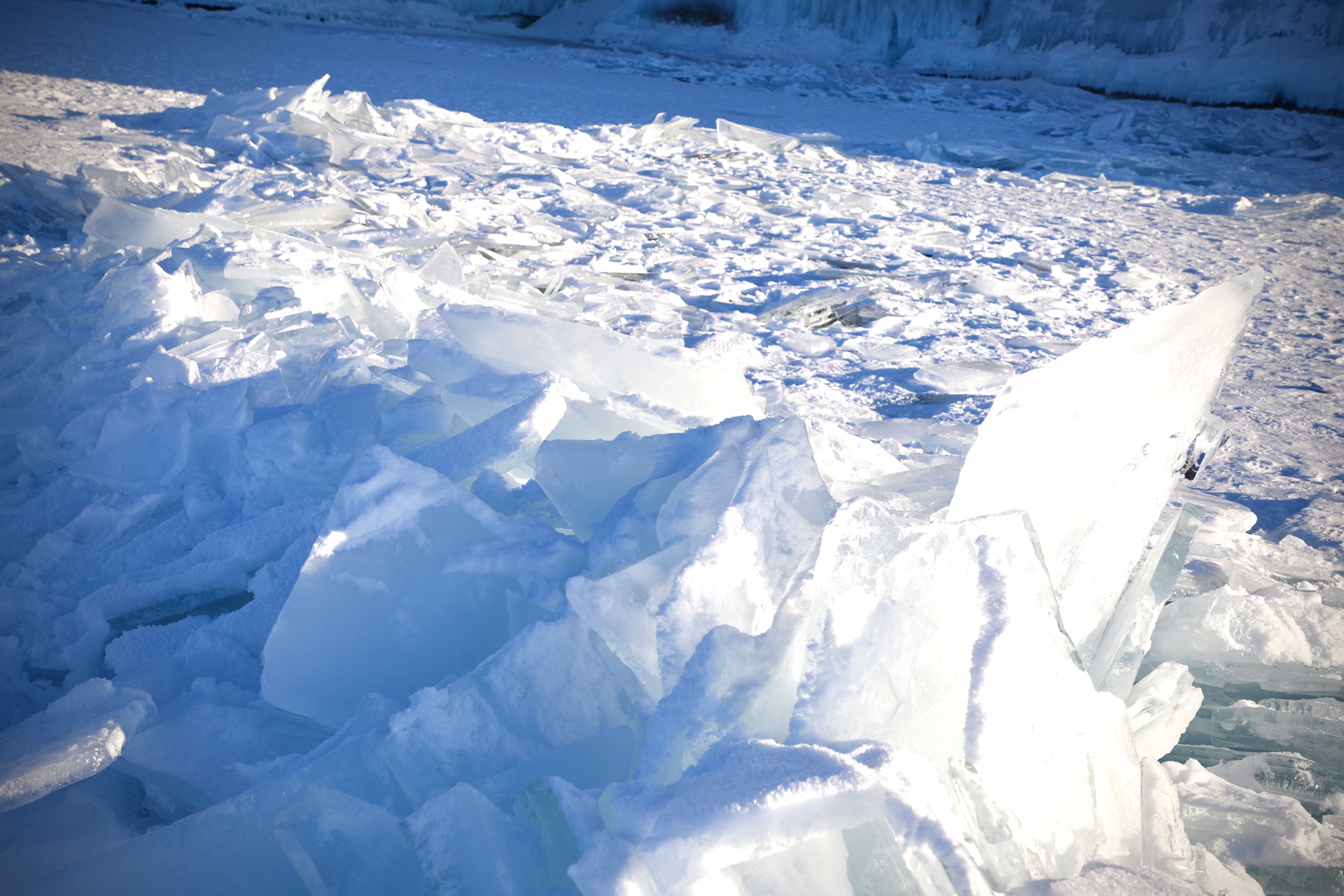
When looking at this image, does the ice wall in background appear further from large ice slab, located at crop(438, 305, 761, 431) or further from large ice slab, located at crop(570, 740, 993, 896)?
large ice slab, located at crop(570, 740, 993, 896)

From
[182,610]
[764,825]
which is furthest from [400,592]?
[764,825]

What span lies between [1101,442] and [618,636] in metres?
0.75

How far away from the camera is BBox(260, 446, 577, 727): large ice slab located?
0.99m

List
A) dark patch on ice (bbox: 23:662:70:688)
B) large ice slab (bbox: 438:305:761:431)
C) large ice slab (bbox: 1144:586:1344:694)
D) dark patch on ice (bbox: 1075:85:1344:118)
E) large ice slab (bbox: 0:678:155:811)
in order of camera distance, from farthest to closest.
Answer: dark patch on ice (bbox: 1075:85:1344:118) → large ice slab (bbox: 438:305:761:431) → large ice slab (bbox: 1144:586:1344:694) → dark patch on ice (bbox: 23:662:70:688) → large ice slab (bbox: 0:678:155:811)

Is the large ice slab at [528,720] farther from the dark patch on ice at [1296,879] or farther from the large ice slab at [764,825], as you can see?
the dark patch on ice at [1296,879]

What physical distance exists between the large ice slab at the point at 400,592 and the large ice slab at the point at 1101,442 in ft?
2.00

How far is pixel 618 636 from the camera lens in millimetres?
919

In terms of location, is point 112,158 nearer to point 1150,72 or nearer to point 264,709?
point 264,709

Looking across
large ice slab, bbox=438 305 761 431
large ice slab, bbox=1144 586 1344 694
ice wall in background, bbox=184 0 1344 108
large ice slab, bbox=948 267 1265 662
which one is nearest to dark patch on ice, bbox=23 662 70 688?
large ice slab, bbox=438 305 761 431

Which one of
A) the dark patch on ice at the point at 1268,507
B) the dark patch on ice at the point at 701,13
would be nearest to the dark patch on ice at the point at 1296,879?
the dark patch on ice at the point at 1268,507

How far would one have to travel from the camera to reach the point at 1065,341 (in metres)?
2.92

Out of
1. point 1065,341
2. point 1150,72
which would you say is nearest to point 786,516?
point 1065,341

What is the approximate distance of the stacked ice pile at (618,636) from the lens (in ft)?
2.41

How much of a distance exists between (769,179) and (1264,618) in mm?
4398
